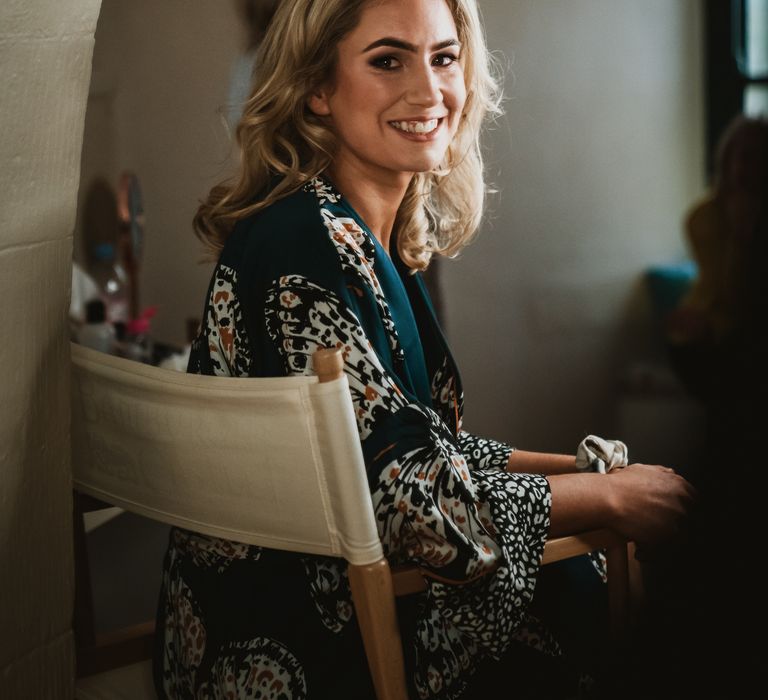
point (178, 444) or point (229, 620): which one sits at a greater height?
point (178, 444)

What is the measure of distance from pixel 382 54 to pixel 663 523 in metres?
0.56

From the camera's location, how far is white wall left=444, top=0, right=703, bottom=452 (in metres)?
2.22

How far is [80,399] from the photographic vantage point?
0.90 metres

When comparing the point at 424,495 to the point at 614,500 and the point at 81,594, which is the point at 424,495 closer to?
the point at 614,500

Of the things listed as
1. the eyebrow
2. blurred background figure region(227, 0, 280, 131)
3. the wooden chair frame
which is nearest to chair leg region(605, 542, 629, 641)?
the wooden chair frame

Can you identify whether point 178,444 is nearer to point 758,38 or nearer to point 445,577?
point 445,577

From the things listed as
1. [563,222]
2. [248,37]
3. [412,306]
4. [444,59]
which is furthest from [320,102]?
[563,222]

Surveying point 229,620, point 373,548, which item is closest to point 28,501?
point 229,620

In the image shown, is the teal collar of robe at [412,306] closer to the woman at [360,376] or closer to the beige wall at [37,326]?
the woman at [360,376]

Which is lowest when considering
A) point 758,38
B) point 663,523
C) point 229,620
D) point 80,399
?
point 229,620

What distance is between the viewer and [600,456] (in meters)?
0.98

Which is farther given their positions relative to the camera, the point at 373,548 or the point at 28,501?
the point at 28,501

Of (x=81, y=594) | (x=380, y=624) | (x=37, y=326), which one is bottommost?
(x=81, y=594)

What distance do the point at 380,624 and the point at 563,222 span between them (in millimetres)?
1858
